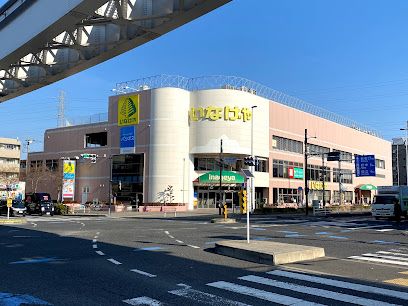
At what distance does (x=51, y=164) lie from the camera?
73.4 metres

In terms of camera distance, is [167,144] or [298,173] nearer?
[167,144]

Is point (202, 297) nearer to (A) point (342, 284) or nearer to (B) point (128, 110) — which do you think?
(A) point (342, 284)

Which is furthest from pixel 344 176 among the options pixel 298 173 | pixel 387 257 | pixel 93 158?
pixel 387 257

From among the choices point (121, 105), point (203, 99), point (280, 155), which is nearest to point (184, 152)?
point (203, 99)

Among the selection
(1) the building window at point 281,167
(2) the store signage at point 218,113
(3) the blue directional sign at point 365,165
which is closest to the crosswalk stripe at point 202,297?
(2) the store signage at point 218,113

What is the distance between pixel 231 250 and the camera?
13406mm

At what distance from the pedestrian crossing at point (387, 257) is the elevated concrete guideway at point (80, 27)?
9.01 meters

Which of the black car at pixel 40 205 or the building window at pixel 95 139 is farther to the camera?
the building window at pixel 95 139

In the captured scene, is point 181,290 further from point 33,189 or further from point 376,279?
point 33,189

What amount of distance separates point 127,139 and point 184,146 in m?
8.65

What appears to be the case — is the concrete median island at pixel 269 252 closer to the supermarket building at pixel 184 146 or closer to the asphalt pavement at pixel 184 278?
the asphalt pavement at pixel 184 278

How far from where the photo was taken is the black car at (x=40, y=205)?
45.1 meters

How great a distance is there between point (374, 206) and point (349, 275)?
3083 centimetres

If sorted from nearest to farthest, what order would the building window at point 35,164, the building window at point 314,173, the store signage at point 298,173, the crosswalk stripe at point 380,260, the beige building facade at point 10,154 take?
the crosswalk stripe at point 380,260, the store signage at point 298,173, the building window at point 35,164, the building window at point 314,173, the beige building facade at point 10,154
